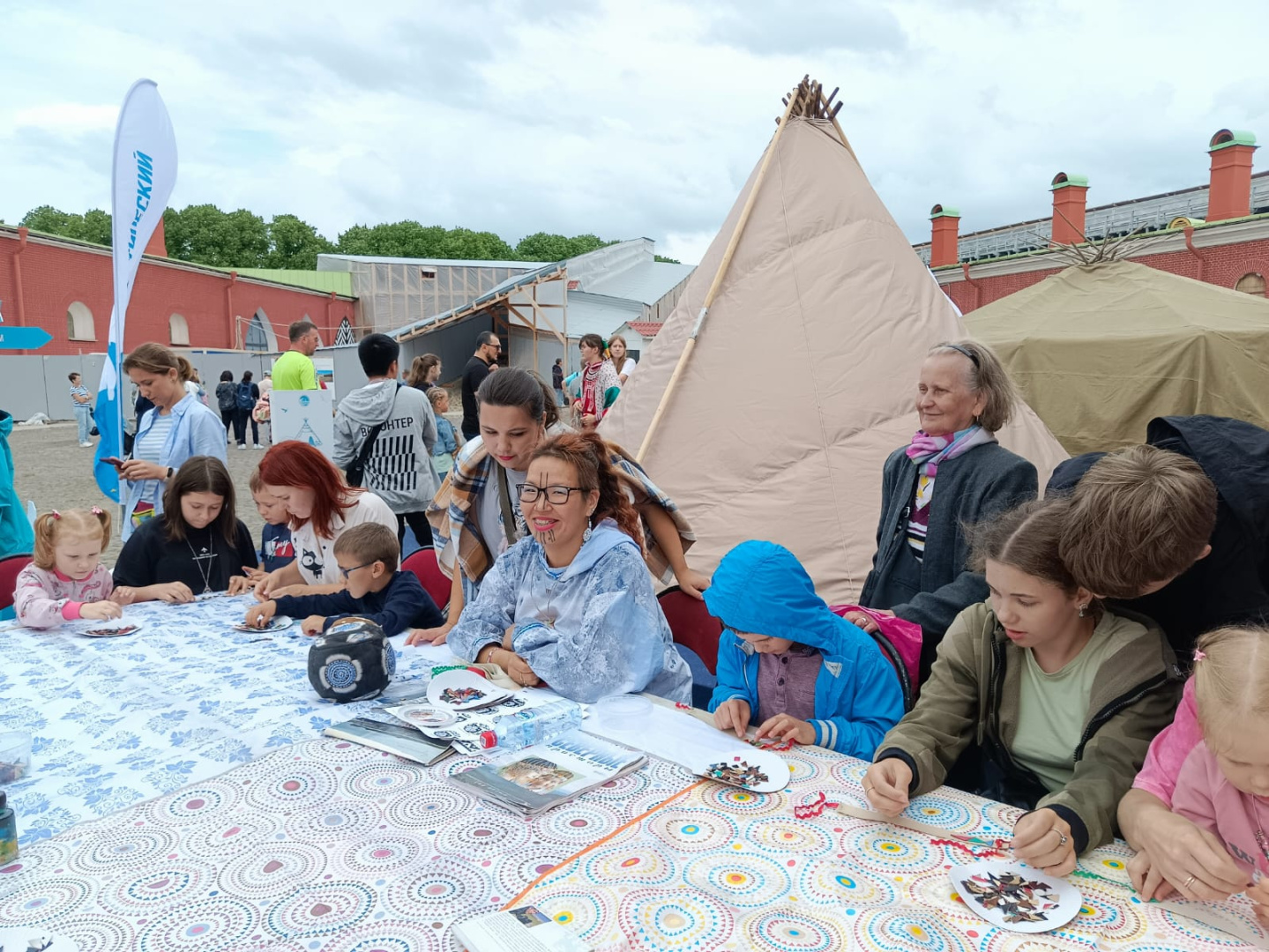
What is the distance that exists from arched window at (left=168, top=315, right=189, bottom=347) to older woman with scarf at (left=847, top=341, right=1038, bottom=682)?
25.7 m

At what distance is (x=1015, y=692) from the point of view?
168 cm

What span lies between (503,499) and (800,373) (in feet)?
8.15

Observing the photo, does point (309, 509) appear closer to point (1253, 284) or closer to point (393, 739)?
point (393, 739)

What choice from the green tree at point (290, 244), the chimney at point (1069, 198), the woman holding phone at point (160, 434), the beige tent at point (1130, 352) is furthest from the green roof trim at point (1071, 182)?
the green tree at point (290, 244)

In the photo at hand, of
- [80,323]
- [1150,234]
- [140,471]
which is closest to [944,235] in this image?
[1150,234]

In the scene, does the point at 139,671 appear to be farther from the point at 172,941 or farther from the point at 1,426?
the point at 1,426

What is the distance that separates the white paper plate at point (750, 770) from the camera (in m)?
1.55

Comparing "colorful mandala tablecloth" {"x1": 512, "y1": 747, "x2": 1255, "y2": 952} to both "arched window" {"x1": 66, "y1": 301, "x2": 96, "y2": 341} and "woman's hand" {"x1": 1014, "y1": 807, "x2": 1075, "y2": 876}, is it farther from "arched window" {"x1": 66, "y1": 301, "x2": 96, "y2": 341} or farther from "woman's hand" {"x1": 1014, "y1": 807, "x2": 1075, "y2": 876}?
"arched window" {"x1": 66, "y1": 301, "x2": 96, "y2": 341}

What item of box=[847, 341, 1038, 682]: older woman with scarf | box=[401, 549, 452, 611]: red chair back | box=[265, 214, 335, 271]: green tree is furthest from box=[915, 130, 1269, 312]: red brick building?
box=[265, 214, 335, 271]: green tree

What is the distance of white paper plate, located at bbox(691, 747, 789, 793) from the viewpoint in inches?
61.1

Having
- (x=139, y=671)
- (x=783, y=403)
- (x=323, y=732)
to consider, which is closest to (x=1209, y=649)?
(x=323, y=732)

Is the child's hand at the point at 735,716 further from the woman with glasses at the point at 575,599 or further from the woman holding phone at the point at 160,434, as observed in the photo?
the woman holding phone at the point at 160,434

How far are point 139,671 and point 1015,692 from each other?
2335 millimetres

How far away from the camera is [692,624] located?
2.82 metres
